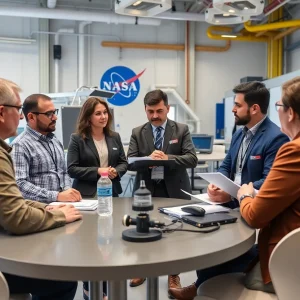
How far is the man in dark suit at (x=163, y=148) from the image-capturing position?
266 cm

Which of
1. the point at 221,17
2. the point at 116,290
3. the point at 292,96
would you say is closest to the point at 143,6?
the point at 221,17

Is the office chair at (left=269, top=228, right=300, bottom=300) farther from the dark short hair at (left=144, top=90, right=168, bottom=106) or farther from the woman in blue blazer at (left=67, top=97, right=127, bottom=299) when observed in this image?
the dark short hair at (left=144, top=90, right=168, bottom=106)

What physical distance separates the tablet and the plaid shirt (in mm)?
817

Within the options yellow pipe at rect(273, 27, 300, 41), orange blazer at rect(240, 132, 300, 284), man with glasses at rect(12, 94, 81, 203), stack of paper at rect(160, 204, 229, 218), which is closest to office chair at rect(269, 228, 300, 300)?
orange blazer at rect(240, 132, 300, 284)

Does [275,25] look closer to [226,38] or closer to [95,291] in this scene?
[226,38]

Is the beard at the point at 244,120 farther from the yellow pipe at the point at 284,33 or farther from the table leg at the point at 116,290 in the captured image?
the yellow pipe at the point at 284,33

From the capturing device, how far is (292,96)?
4.83ft

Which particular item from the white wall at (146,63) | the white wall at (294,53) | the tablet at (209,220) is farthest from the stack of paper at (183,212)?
the white wall at (294,53)

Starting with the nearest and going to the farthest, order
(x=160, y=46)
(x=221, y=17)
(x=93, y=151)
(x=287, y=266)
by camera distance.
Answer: (x=287, y=266), (x=93, y=151), (x=221, y=17), (x=160, y=46)

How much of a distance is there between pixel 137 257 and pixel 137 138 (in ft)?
5.44

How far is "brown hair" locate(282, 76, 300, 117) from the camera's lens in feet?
4.80

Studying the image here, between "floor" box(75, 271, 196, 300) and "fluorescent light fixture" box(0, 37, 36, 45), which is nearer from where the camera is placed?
"floor" box(75, 271, 196, 300)

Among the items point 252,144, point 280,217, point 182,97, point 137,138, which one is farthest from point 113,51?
point 280,217

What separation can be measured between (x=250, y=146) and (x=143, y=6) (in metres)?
1.87
